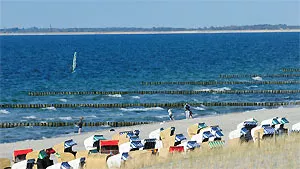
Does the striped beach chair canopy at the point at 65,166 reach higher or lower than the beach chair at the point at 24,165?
higher

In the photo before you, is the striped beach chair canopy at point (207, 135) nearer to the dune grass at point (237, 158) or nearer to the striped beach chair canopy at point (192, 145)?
the striped beach chair canopy at point (192, 145)

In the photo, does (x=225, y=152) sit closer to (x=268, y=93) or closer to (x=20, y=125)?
(x=20, y=125)

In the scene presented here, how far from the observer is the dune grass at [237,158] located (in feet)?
69.3

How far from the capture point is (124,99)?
57.4 meters

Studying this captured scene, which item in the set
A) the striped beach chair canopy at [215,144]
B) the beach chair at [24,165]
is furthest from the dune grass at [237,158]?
the beach chair at [24,165]

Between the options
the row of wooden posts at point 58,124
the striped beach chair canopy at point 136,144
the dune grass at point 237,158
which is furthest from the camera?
the row of wooden posts at point 58,124

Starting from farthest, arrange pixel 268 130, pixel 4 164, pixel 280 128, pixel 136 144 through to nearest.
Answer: pixel 280 128, pixel 268 130, pixel 136 144, pixel 4 164

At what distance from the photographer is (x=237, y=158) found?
72.5ft

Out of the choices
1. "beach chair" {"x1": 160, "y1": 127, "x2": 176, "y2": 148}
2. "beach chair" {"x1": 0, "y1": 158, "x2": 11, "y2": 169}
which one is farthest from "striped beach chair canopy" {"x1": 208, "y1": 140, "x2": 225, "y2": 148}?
"beach chair" {"x1": 0, "y1": 158, "x2": 11, "y2": 169}

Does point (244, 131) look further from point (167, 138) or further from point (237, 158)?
point (237, 158)

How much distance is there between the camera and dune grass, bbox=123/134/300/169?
2112 centimetres

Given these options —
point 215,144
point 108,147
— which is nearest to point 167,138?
point 108,147

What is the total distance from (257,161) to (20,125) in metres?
25.4

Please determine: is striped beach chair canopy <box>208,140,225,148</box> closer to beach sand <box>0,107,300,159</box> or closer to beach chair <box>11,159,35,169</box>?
beach sand <box>0,107,300,159</box>
